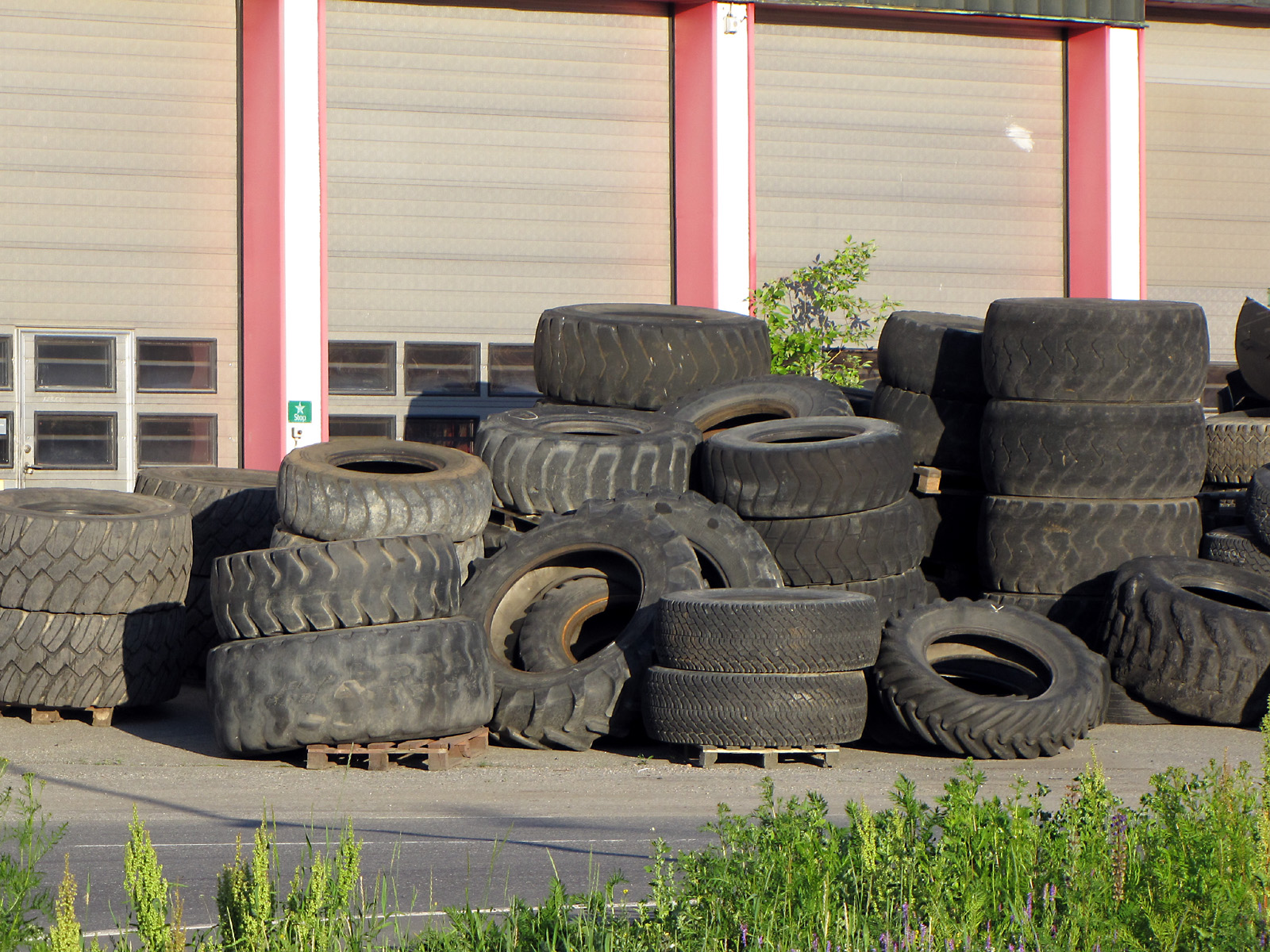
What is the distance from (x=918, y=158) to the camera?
63.3 feet

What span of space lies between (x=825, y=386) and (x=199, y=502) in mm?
5106

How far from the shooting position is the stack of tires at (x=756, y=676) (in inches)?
341

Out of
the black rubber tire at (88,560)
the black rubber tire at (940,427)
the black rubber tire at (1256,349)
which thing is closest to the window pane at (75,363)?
the black rubber tire at (88,560)

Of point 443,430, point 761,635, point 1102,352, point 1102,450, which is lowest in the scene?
point 761,635

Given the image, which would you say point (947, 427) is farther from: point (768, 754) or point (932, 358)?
point (768, 754)

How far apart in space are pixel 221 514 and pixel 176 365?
5.75 m

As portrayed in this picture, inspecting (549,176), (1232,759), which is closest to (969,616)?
(1232,759)

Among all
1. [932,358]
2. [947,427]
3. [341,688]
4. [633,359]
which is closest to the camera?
[341,688]

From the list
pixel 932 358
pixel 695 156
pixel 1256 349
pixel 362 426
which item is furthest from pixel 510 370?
pixel 1256 349

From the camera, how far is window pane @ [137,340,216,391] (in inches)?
664

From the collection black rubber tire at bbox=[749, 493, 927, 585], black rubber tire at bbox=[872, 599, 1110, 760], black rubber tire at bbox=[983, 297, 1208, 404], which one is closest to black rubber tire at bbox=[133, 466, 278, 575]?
black rubber tire at bbox=[749, 493, 927, 585]

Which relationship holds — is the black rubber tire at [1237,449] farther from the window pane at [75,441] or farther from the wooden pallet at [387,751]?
the window pane at [75,441]

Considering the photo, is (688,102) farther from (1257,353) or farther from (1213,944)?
(1213,944)

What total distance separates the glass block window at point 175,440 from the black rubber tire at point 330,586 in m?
8.51
